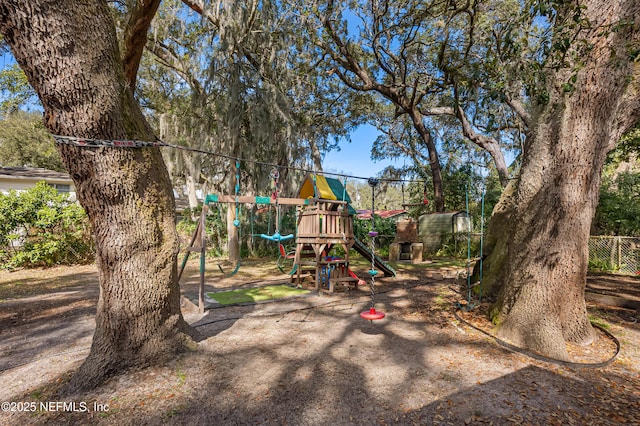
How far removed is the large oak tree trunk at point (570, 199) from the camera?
4180 millimetres

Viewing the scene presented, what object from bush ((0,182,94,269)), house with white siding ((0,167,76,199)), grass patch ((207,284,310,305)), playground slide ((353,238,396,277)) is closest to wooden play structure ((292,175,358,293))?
grass patch ((207,284,310,305))

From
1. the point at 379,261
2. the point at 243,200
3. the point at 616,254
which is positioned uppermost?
the point at 243,200

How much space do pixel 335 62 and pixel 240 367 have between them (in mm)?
12516

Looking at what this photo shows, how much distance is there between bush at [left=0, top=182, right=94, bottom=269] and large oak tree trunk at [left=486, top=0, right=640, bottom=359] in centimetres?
1333

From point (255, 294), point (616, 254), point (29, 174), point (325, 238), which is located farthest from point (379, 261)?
point (29, 174)

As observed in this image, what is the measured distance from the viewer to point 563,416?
2803mm

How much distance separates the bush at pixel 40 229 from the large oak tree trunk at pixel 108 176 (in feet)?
→ 32.9

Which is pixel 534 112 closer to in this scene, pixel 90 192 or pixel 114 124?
pixel 114 124

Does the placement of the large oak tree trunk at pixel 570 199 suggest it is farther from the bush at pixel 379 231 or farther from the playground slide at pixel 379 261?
the bush at pixel 379 231

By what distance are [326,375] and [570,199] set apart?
3.88 meters

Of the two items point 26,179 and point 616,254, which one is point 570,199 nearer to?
point 616,254

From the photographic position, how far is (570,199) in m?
4.31

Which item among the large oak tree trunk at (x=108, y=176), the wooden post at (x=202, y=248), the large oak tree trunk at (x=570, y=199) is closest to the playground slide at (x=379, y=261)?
the wooden post at (x=202, y=248)

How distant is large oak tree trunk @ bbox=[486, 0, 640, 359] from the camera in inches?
165
